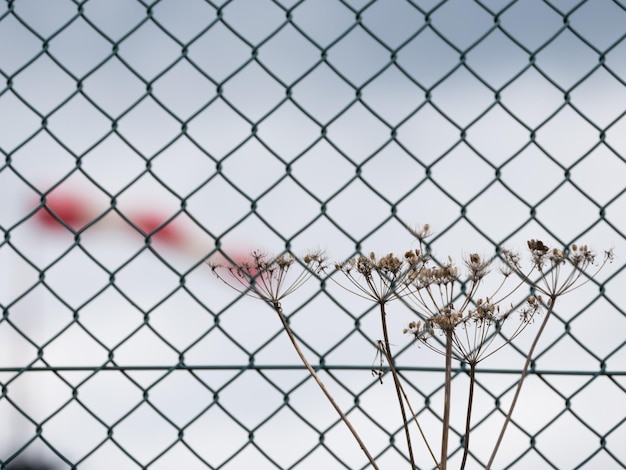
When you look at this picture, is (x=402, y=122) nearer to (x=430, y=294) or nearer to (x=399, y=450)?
(x=430, y=294)

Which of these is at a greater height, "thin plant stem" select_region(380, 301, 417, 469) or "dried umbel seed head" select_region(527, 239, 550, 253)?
"dried umbel seed head" select_region(527, 239, 550, 253)

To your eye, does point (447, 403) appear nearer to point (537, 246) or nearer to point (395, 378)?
point (395, 378)

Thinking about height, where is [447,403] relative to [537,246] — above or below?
below

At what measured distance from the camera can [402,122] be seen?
264cm

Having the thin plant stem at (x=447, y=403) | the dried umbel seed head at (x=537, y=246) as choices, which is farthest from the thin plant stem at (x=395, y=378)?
the dried umbel seed head at (x=537, y=246)

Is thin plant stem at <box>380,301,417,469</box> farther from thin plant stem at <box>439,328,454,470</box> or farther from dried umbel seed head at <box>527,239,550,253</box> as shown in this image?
dried umbel seed head at <box>527,239,550,253</box>

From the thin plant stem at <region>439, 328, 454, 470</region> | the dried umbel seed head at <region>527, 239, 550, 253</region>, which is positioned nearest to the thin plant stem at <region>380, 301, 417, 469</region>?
the thin plant stem at <region>439, 328, 454, 470</region>

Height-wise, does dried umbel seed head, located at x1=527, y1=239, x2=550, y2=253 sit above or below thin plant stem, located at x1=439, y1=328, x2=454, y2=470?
above

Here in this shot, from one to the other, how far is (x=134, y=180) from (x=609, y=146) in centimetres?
128

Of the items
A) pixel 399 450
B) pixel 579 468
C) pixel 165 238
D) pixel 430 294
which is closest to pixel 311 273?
pixel 430 294

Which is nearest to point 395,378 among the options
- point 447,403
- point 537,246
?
point 447,403

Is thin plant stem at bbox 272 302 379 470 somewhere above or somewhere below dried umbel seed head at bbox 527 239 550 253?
below

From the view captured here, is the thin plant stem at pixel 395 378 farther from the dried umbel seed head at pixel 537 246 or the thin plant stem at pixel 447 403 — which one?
the dried umbel seed head at pixel 537 246

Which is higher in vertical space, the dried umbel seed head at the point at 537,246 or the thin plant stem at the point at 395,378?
the dried umbel seed head at the point at 537,246
